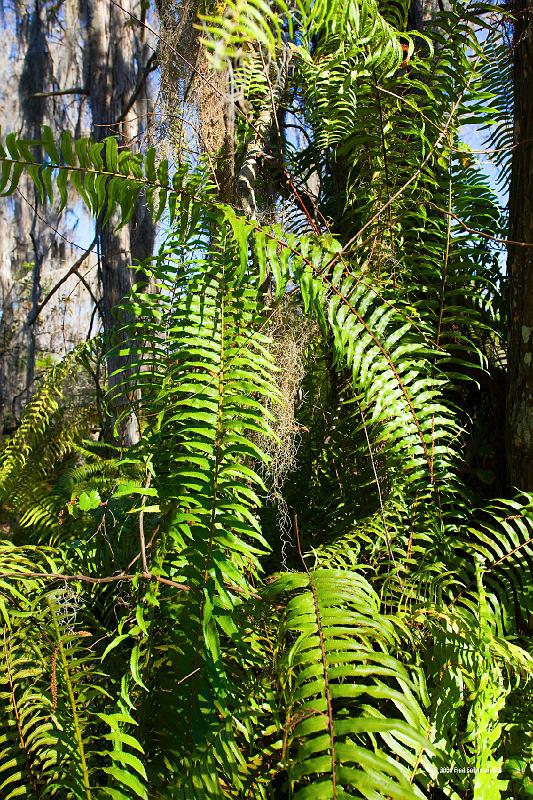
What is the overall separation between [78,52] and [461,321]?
8704 mm

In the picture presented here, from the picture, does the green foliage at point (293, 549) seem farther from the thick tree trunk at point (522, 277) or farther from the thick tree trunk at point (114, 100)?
the thick tree trunk at point (114, 100)

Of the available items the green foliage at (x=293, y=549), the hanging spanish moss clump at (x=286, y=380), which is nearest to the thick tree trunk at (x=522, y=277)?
the green foliage at (x=293, y=549)

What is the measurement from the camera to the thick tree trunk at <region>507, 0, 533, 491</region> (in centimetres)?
205

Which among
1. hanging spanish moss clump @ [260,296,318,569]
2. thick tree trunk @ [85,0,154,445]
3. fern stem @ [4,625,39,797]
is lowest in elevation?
fern stem @ [4,625,39,797]

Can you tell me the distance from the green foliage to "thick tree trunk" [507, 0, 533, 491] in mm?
179

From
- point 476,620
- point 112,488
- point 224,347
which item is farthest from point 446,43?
point 112,488

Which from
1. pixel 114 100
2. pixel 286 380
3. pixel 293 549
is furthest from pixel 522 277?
pixel 114 100

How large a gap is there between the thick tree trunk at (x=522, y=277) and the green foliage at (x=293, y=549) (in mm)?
179

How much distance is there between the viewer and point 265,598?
1454mm

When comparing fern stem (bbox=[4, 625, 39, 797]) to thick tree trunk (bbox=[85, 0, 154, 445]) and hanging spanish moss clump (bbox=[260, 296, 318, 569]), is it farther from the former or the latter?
thick tree trunk (bbox=[85, 0, 154, 445])

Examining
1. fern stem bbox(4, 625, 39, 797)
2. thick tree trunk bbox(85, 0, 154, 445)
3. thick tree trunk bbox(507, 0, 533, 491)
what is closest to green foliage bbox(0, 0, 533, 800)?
fern stem bbox(4, 625, 39, 797)

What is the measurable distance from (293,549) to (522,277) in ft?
4.47

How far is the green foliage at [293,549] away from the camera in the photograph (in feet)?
3.91

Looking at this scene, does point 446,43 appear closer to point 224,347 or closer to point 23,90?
point 224,347
